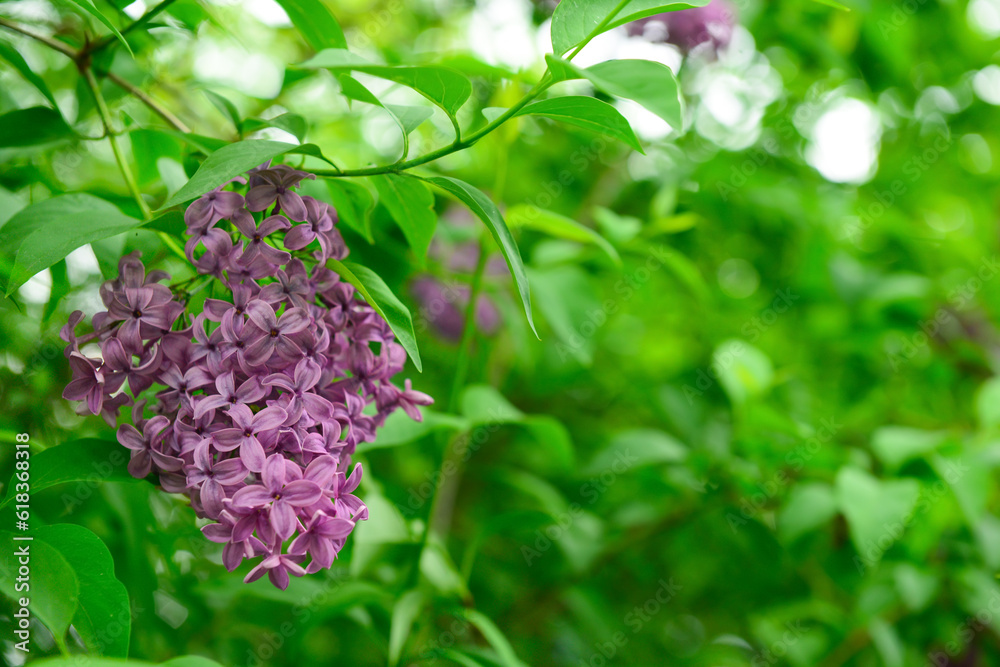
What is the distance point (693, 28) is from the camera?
4.63 ft

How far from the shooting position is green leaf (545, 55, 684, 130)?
0.48 metres

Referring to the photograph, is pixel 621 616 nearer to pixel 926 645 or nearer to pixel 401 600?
pixel 926 645

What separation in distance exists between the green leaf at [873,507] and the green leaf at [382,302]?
0.70 meters

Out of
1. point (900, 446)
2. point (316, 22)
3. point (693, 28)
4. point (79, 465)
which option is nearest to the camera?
point (79, 465)

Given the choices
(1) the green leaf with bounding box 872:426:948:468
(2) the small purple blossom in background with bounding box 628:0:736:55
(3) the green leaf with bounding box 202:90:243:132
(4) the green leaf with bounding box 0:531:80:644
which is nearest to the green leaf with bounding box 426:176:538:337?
(3) the green leaf with bounding box 202:90:243:132

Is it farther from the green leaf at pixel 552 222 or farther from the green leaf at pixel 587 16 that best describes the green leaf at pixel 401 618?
the green leaf at pixel 587 16

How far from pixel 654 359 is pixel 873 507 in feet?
2.98

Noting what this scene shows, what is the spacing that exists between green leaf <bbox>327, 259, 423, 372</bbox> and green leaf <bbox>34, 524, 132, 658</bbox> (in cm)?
27

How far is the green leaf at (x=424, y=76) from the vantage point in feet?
1.71

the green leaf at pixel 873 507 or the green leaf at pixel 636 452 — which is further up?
the green leaf at pixel 873 507

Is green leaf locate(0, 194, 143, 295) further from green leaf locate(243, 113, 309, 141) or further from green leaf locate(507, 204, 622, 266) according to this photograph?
green leaf locate(507, 204, 622, 266)

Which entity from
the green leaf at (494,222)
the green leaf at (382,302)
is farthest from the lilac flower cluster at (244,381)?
the green leaf at (494,222)

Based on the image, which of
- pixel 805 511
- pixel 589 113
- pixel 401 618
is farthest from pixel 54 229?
pixel 805 511

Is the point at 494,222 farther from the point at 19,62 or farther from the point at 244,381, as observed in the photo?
the point at 19,62
